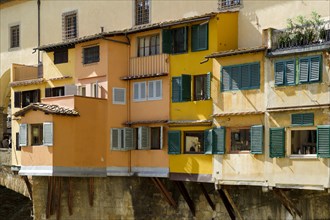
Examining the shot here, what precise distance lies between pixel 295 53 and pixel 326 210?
498 centimetres

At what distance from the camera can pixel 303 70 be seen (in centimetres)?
2277

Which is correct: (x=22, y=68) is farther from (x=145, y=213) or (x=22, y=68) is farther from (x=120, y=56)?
(x=145, y=213)

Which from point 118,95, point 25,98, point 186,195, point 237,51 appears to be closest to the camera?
point 237,51

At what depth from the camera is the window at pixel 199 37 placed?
26.2 metres

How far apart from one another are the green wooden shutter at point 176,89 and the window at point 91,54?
150 inches

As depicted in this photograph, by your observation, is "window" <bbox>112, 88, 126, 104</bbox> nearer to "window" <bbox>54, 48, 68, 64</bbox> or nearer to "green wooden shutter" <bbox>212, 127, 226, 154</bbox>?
"window" <bbox>54, 48, 68, 64</bbox>

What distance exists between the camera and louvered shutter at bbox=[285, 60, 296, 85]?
23.1 m

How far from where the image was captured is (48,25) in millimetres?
36094

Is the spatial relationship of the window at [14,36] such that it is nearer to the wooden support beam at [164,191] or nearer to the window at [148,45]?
the window at [148,45]

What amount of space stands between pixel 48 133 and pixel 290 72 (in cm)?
988

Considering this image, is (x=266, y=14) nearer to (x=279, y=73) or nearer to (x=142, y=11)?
(x=279, y=73)

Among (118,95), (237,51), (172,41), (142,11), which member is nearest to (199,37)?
(172,41)

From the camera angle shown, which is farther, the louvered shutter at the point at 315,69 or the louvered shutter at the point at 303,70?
the louvered shutter at the point at 303,70

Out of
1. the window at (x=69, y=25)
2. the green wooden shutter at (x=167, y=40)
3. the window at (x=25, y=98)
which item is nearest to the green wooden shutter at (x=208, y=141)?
the green wooden shutter at (x=167, y=40)
